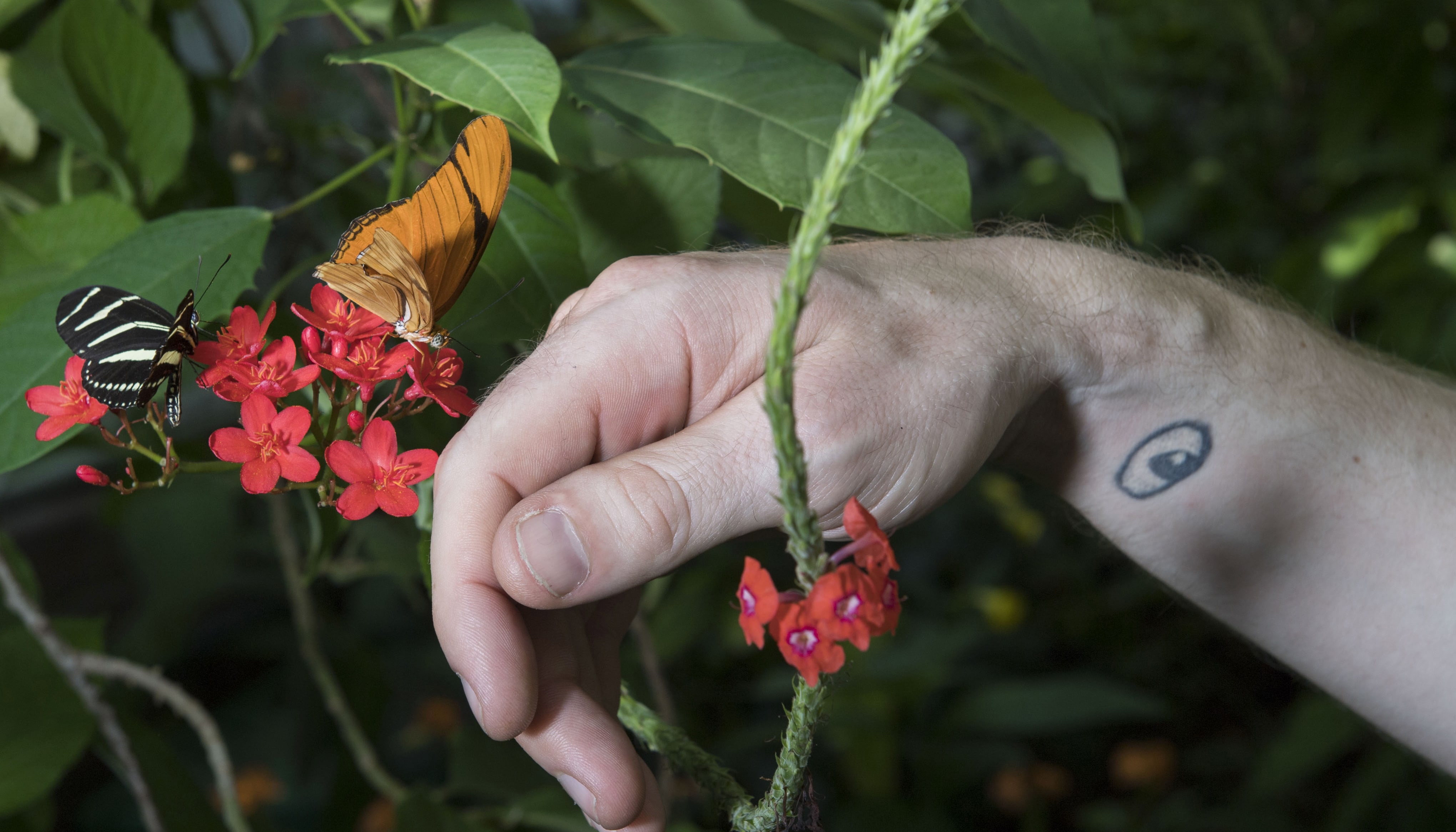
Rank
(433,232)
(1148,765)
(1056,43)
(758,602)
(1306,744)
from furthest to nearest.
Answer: (1148,765), (1306,744), (1056,43), (433,232), (758,602)

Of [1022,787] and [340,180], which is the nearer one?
[340,180]

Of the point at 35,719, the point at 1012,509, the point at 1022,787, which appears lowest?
the point at 1022,787

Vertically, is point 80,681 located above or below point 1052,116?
below

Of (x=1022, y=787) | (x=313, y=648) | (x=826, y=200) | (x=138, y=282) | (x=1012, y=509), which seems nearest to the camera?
(x=826, y=200)

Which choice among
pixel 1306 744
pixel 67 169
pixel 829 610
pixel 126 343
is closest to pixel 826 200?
pixel 829 610

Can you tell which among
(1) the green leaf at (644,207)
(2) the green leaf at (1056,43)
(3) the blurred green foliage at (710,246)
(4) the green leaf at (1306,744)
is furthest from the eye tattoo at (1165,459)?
(4) the green leaf at (1306,744)

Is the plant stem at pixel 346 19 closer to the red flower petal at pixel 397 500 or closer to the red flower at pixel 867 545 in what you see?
the red flower petal at pixel 397 500

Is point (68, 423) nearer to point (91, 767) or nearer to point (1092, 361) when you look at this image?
point (1092, 361)

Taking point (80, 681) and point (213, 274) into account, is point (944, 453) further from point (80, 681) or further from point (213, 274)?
point (80, 681)

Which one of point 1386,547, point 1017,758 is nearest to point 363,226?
point 1386,547
